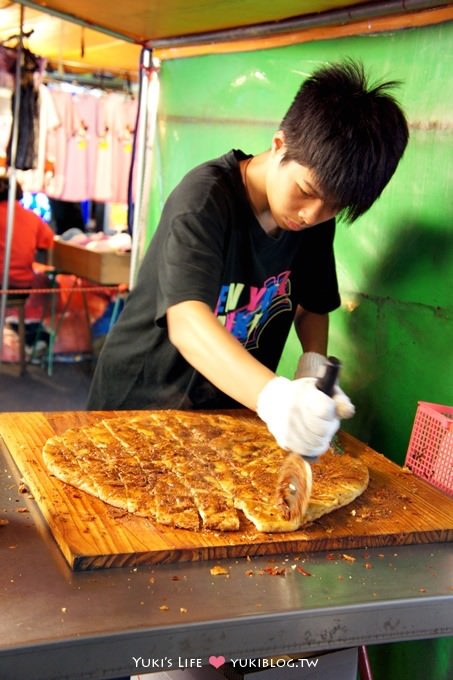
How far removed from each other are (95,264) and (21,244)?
0.70 m

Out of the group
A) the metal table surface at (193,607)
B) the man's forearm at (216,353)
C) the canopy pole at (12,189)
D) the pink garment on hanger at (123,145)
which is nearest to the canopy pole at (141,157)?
the canopy pole at (12,189)

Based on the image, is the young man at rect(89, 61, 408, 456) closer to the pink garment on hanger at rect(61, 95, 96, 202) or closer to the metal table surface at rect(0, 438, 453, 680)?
the metal table surface at rect(0, 438, 453, 680)

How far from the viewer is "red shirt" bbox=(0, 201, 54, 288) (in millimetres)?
7164

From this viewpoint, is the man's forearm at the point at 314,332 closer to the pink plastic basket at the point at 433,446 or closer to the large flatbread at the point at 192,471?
the large flatbread at the point at 192,471

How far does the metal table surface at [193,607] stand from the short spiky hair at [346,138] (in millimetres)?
903

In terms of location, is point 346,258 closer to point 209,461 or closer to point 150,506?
point 209,461

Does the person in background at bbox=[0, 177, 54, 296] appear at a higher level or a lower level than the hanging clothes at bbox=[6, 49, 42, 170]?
lower

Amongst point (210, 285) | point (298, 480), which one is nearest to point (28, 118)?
point (210, 285)

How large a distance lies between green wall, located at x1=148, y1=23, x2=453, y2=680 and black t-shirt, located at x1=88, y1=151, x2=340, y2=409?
0.67 feet

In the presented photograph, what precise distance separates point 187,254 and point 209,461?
1.82ft

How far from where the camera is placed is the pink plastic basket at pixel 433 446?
211 centimetres

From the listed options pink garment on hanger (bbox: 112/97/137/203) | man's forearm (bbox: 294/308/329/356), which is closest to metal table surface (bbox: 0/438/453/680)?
man's forearm (bbox: 294/308/329/356)

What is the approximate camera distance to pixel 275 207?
221 centimetres

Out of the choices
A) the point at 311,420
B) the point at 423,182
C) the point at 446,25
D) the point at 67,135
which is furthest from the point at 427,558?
the point at 67,135
